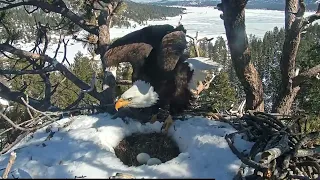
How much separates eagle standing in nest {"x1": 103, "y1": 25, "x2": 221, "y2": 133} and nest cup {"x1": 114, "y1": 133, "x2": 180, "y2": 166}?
0.48ft

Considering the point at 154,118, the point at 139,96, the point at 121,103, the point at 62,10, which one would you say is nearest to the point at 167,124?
the point at 154,118

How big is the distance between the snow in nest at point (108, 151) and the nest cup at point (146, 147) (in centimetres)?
5

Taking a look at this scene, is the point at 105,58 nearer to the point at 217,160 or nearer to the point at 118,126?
the point at 118,126

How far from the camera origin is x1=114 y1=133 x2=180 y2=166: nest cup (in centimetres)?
304

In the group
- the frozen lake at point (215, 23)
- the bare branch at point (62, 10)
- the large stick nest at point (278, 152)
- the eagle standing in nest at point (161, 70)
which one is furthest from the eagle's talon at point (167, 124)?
the frozen lake at point (215, 23)

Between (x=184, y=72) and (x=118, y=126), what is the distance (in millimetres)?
784

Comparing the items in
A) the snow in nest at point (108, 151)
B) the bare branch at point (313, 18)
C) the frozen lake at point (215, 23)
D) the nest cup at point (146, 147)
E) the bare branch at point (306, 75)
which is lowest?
the frozen lake at point (215, 23)

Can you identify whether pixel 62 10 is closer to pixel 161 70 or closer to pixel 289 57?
pixel 161 70

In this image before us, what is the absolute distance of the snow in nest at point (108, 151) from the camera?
2471mm

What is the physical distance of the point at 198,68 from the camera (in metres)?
3.39

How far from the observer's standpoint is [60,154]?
9.24 ft

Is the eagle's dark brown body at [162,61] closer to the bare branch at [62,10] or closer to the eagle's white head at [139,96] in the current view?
the eagle's white head at [139,96]

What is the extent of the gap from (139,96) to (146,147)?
1.48 feet

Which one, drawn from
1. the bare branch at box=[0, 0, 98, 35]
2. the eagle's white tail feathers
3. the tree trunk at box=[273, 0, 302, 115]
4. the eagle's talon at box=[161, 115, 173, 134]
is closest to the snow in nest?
the eagle's talon at box=[161, 115, 173, 134]
